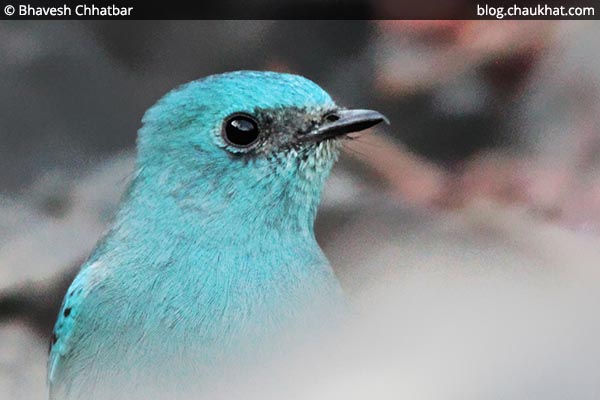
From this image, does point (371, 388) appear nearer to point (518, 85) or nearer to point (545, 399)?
point (545, 399)

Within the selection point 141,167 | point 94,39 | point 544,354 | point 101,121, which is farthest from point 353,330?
point 94,39

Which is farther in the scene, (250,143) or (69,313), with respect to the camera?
(69,313)

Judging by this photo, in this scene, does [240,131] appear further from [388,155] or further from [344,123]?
[388,155]

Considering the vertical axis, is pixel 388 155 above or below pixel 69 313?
above

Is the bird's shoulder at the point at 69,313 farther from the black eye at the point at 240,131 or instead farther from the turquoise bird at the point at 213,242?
the black eye at the point at 240,131

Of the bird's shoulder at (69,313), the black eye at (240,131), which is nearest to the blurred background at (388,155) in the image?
the bird's shoulder at (69,313)

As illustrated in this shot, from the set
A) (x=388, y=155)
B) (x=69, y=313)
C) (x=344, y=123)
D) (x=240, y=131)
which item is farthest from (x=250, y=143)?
(x=69, y=313)
